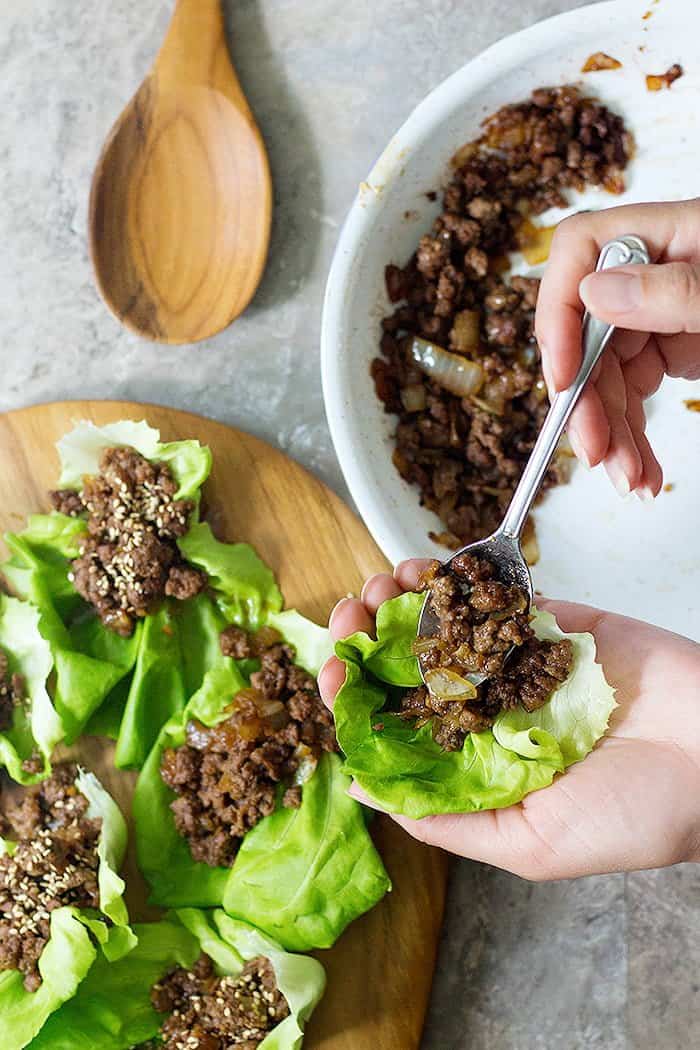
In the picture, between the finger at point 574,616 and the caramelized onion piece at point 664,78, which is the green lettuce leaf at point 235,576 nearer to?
the finger at point 574,616

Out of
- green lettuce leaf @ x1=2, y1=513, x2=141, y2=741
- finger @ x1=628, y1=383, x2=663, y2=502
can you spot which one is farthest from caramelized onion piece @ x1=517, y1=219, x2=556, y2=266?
green lettuce leaf @ x1=2, y1=513, x2=141, y2=741

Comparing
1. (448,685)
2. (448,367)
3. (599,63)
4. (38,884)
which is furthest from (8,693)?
(599,63)

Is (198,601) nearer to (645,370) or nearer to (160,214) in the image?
(160,214)

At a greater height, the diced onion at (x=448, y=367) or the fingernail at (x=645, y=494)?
A: the diced onion at (x=448, y=367)

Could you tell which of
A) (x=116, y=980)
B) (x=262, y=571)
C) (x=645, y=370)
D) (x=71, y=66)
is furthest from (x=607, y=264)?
(x=116, y=980)

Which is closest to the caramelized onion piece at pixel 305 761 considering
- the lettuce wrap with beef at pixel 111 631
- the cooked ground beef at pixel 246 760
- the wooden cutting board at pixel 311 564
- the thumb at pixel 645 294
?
the cooked ground beef at pixel 246 760

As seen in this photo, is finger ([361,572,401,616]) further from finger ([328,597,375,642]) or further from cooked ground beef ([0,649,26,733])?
cooked ground beef ([0,649,26,733])
